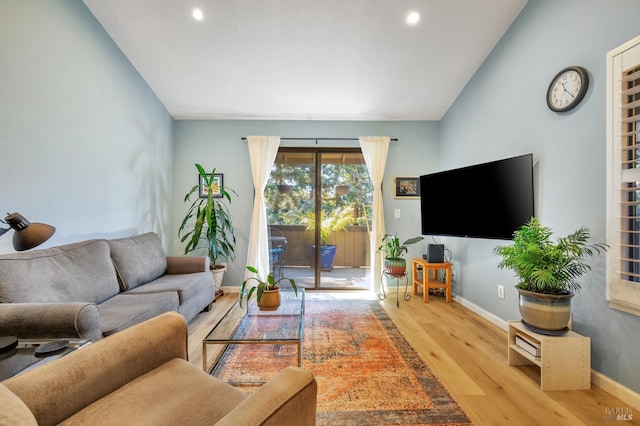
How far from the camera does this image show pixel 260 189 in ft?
12.3

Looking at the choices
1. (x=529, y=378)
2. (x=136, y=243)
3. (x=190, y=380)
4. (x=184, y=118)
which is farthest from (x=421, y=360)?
(x=184, y=118)

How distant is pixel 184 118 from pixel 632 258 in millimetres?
4619

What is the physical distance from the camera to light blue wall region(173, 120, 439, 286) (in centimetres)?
381

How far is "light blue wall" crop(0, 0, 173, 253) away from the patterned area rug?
1806 mm

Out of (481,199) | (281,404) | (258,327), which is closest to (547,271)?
(481,199)

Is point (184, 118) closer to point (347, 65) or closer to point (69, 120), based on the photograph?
point (69, 120)

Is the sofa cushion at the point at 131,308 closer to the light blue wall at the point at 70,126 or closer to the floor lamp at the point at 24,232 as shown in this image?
the floor lamp at the point at 24,232

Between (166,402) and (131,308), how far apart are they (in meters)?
1.24

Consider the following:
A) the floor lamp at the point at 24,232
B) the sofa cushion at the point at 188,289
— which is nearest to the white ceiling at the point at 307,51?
the floor lamp at the point at 24,232

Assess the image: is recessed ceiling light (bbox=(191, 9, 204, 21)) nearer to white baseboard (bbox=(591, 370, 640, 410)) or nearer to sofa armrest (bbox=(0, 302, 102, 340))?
sofa armrest (bbox=(0, 302, 102, 340))

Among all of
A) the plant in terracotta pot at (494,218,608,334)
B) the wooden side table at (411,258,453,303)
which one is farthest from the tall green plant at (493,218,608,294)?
the wooden side table at (411,258,453,303)

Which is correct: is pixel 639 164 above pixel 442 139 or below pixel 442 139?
below

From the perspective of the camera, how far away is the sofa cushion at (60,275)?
1.54 meters

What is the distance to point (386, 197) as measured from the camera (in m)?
3.84
